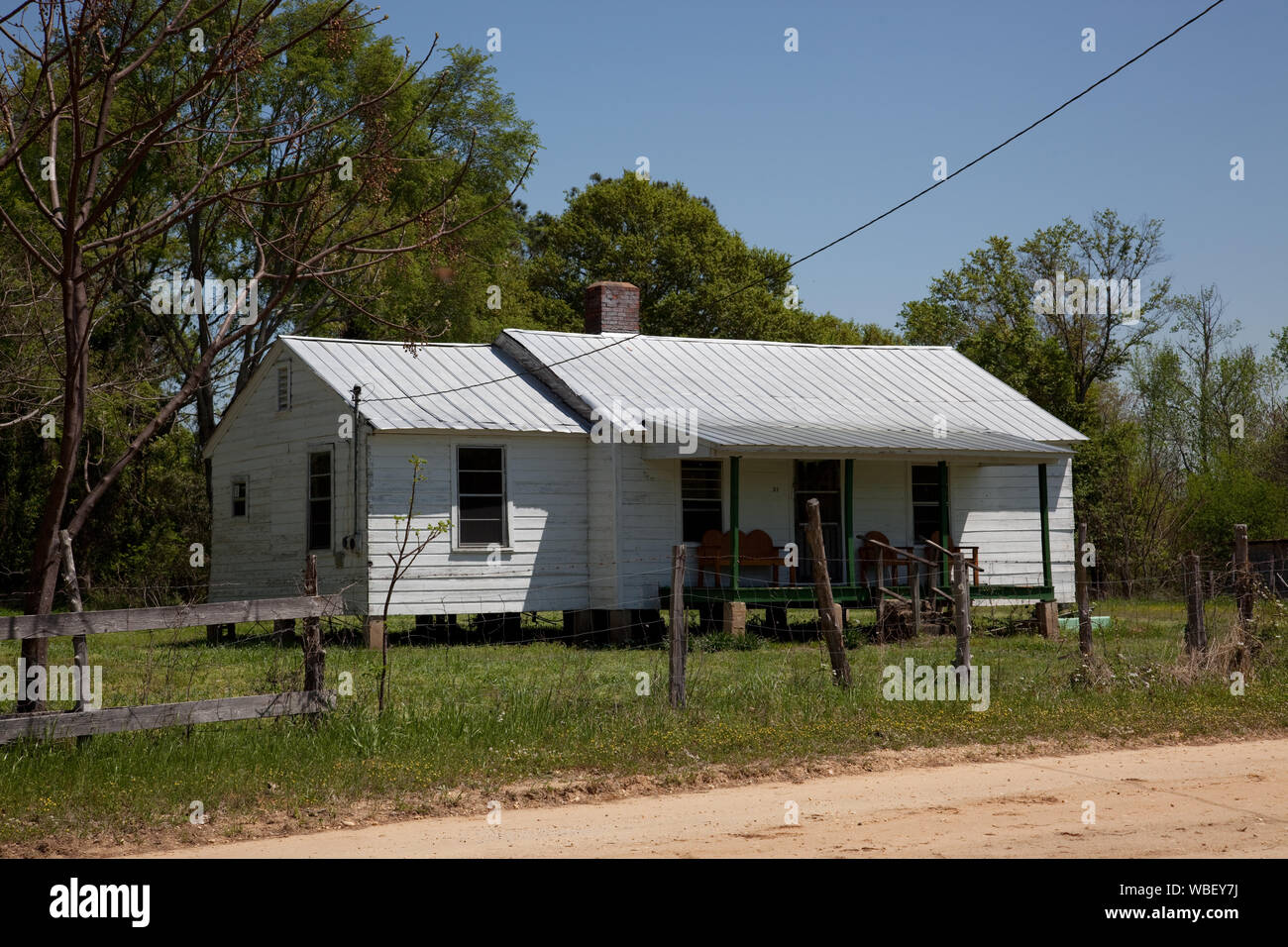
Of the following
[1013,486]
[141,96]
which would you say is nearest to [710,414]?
[1013,486]

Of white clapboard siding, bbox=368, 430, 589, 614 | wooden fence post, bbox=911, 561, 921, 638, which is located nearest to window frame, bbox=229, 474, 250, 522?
white clapboard siding, bbox=368, 430, 589, 614

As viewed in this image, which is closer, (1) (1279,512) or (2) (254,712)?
(2) (254,712)

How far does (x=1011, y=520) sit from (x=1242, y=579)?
1076cm

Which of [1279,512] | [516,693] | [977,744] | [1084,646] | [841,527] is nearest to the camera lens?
[977,744]

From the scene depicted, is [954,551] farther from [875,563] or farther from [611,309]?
[611,309]

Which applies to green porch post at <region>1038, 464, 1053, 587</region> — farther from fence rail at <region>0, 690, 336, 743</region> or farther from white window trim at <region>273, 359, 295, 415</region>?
fence rail at <region>0, 690, 336, 743</region>

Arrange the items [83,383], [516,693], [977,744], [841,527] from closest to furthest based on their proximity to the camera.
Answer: [83,383] → [977,744] → [516,693] → [841,527]

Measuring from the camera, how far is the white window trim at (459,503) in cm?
2066

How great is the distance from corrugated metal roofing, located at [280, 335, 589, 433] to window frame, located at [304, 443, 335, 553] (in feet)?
3.98

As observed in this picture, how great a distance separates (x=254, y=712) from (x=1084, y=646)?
26.8ft

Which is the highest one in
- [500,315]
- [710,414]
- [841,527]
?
[500,315]

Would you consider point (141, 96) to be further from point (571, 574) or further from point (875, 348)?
point (875, 348)

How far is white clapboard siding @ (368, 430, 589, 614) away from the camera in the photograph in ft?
65.9

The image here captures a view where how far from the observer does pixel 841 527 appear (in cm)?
2323
